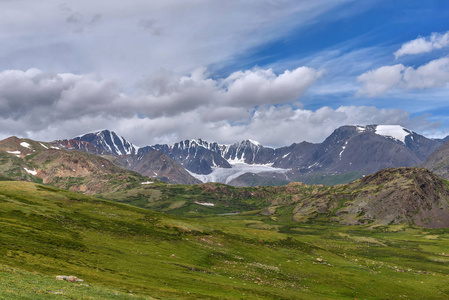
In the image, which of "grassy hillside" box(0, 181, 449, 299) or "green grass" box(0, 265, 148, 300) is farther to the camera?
"grassy hillside" box(0, 181, 449, 299)

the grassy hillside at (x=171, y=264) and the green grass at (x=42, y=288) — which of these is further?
the grassy hillside at (x=171, y=264)

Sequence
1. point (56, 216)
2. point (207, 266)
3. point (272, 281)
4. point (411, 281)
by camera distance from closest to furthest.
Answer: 1. point (272, 281)
2. point (207, 266)
3. point (411, 281)
4. point (56, 216)

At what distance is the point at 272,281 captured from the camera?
77438 mm

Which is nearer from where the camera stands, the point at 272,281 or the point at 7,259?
the point at 7,259

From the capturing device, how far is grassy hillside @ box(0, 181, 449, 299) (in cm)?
5259

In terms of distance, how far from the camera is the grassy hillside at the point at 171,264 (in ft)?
173

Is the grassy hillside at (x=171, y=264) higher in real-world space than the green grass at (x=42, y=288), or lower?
lower

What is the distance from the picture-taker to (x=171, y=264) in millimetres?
78188

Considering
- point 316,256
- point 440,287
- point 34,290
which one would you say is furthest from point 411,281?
point 34,290

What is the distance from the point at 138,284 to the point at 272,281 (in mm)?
36233

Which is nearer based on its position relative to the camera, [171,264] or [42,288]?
[42,288]

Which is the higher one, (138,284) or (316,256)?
(138,284)

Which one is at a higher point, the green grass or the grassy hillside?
the green grass

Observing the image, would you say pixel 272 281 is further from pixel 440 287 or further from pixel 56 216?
pixel 56 216
